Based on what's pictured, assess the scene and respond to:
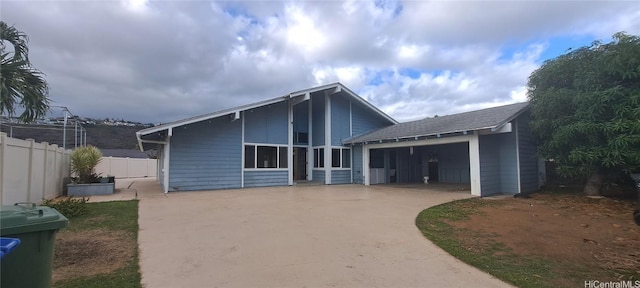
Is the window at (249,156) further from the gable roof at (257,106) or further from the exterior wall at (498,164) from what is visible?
the exterior wall at (498,164)

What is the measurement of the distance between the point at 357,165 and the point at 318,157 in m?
2.18

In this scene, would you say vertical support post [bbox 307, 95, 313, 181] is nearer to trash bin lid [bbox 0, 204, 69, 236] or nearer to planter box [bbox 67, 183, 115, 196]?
planter box [bbox 67, 183, 115, 196]

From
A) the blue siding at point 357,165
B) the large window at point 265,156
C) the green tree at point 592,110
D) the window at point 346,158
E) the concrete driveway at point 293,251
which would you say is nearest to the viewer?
the concrete driveway at point 293,251

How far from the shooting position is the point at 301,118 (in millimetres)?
17453

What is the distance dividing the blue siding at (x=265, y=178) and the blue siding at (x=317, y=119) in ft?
9.00

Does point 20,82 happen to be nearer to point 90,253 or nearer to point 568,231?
point 90,253

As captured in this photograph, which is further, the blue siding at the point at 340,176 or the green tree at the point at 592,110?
the blue siding at the point at 340,176

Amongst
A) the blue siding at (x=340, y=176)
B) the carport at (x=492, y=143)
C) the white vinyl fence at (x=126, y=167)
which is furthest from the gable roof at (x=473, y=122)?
the white vinyl fence at (x=126, y=167)

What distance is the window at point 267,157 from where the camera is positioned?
1534 cm

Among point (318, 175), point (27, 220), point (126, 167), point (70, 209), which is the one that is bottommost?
point (70, 209)

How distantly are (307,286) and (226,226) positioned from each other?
3390 mm

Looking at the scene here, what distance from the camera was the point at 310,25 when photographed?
11164mm

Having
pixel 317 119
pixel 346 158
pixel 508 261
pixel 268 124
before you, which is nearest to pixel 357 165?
pixel 346 158

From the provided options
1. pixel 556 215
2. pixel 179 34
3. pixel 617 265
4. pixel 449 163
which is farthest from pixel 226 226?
pixel 449 163
